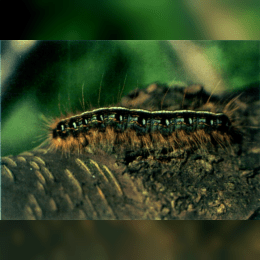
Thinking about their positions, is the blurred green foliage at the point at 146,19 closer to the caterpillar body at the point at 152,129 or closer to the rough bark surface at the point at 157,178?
the rough bark surface at the point at 157,178

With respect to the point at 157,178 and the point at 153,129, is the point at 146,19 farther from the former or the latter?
the point at 157,178

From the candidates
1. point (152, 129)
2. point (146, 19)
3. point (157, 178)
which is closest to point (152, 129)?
point (152, 129)

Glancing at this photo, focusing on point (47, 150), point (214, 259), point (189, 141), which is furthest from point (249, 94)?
point (47, 150)

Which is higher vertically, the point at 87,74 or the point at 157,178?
the point at 87,74

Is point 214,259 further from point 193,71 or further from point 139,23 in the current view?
point 139,23

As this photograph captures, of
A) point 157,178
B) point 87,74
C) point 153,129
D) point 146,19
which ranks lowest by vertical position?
point 157,178

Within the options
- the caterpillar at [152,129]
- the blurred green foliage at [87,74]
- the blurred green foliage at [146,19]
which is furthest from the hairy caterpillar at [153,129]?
the blurred green foliage at [146,19]

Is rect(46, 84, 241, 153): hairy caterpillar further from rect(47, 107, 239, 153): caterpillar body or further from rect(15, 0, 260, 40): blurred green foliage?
rect(15, 0, 260, 40): blurred green foliage

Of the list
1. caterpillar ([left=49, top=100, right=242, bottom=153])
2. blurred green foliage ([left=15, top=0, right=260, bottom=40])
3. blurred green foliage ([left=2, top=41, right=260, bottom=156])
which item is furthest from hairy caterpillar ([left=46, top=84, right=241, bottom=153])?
blurred green foliage ([left=15, top=0, right=260, bottom=40])
